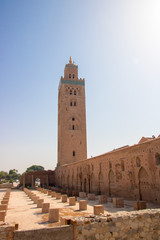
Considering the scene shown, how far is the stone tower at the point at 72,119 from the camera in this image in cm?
3300

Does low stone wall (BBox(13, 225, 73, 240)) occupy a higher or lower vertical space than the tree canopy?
higher

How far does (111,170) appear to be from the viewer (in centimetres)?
1518

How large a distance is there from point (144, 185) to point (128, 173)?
1.55 meters

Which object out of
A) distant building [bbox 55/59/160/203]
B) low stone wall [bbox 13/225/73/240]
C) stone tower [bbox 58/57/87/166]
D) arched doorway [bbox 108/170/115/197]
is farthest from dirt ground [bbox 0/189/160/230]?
stone tower [bbox 58/57/87/166]

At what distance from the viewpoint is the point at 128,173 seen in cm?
1273

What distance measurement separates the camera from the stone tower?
33000 mm

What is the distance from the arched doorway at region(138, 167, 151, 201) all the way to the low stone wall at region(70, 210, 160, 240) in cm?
661

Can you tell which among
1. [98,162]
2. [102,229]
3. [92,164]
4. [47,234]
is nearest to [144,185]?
[98,162]

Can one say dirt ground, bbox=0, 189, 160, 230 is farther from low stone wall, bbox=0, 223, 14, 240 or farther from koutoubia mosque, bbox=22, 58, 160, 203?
koutoubia mosque, bbox=22, 58, 160, 203

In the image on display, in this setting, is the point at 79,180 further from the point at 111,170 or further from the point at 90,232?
the point at 90,232

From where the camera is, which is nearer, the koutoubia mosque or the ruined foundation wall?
the ruined foundation wall

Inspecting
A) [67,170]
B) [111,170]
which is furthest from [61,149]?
[111,170]

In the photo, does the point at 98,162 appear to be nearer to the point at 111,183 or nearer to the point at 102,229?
the point at 111,183

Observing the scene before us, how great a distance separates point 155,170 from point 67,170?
19463 mm
